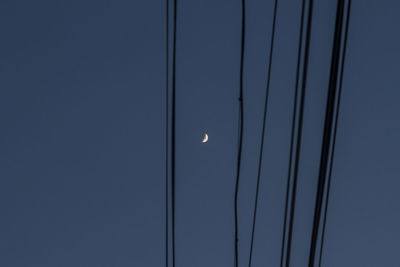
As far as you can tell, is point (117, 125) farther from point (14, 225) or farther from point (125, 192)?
point (14, 225)

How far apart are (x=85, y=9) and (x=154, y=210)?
81cm

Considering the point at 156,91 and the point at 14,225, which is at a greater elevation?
the point at 156,91

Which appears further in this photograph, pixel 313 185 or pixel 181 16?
pixel 313 185

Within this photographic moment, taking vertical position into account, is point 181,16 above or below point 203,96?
above

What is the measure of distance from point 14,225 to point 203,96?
0.91 m

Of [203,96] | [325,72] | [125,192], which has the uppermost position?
[325,72]

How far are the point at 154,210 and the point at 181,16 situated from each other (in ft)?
2.49

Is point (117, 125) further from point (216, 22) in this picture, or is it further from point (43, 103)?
point (216, 22)

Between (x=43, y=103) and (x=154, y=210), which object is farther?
(x=154, y=210)

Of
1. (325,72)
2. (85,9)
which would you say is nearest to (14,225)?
(85,9)

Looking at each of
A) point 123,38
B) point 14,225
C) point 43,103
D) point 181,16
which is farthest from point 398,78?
point 14,225

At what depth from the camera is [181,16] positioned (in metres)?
1.31

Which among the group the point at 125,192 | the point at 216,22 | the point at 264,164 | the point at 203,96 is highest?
the point at 216,22

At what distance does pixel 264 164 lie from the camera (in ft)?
4.84
